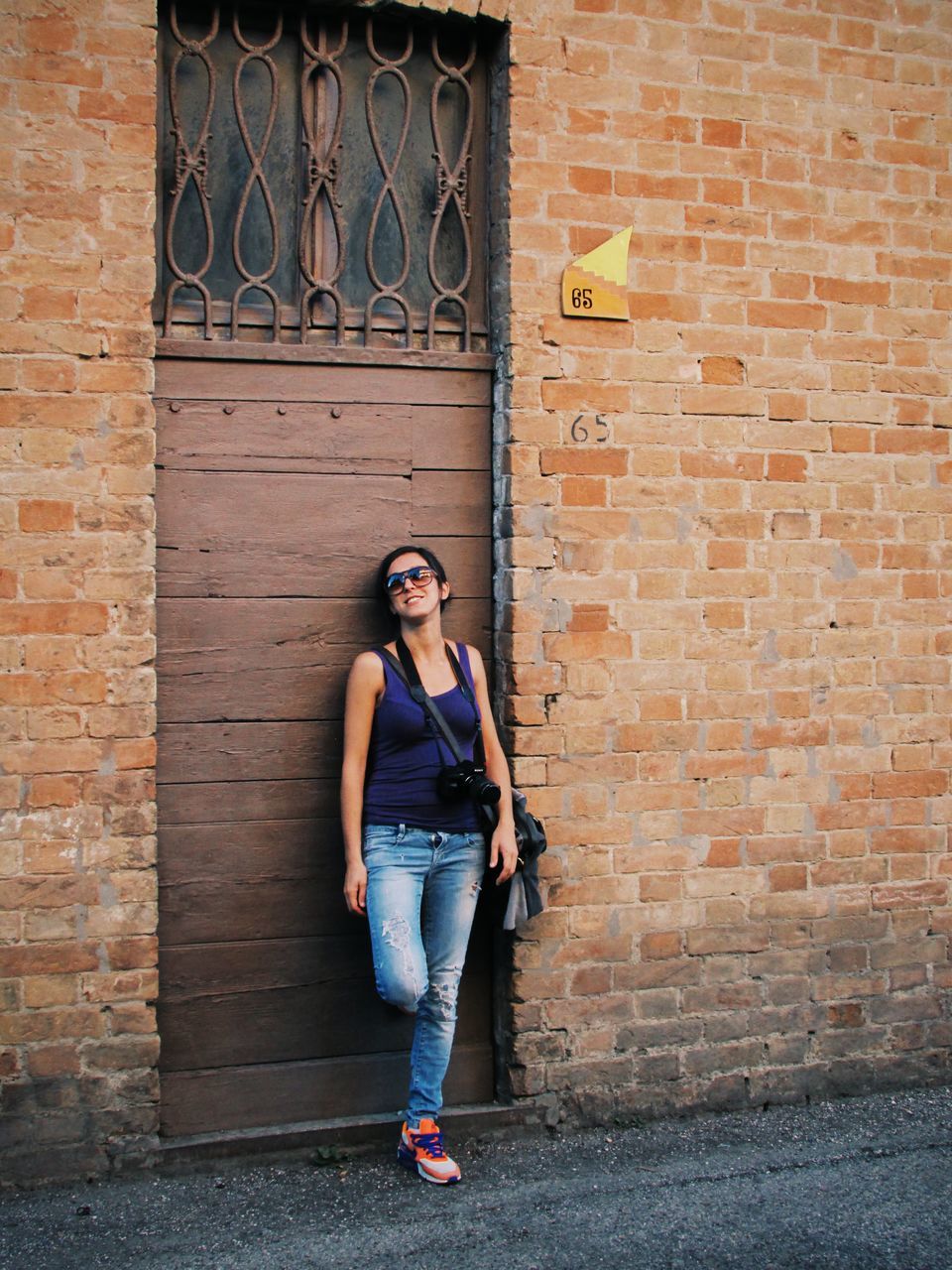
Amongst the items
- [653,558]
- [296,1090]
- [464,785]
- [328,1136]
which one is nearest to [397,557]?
[464,785]

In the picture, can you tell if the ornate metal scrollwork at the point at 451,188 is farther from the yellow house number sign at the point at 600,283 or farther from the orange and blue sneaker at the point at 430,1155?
the orange and blue sneaker at the point at 430,1155

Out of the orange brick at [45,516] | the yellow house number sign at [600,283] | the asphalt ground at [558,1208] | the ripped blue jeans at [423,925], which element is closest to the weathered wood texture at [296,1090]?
the asphalt ground at [558,1208]

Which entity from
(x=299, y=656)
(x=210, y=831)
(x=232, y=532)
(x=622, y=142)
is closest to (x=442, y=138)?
(x=622, y=142)

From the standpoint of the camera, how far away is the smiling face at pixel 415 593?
413 cm

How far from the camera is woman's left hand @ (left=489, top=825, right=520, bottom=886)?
4.14 m

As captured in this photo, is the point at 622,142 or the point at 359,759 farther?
the point at 622,142

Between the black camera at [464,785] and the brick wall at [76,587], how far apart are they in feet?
3.16

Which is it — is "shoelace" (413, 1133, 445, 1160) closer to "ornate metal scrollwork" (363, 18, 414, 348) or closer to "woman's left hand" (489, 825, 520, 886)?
"woman's left hand" (489, 825, 520, 886)

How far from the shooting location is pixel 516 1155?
14.0 ft

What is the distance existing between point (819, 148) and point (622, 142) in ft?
2.61

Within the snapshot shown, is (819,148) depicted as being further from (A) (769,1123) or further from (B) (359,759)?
(A) (769,1123)

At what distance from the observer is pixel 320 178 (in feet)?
14.4

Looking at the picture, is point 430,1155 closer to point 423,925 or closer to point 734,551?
point 423,925

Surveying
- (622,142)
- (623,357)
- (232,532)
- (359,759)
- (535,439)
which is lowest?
(359,759)
